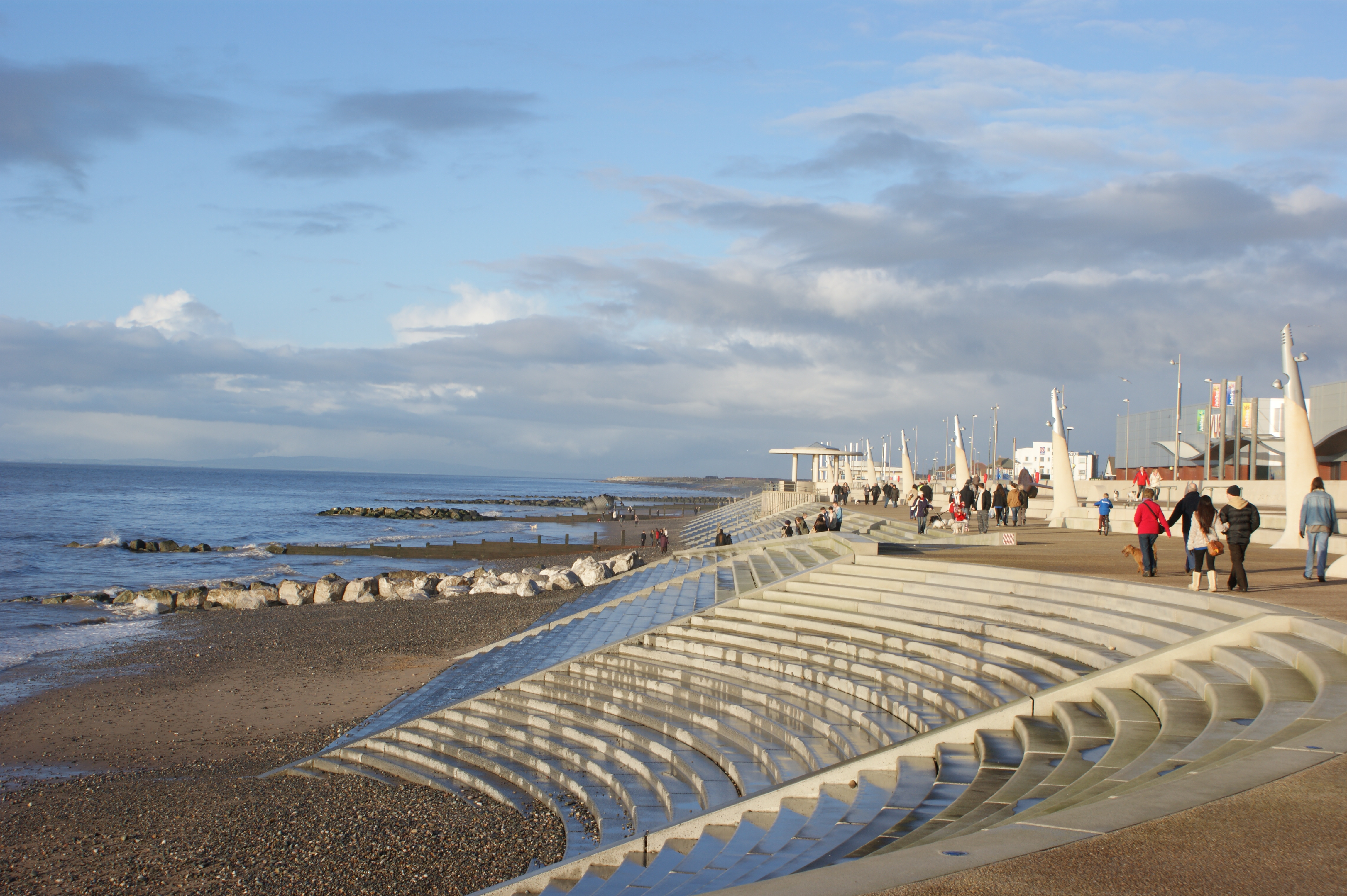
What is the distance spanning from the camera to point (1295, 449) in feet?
52.7

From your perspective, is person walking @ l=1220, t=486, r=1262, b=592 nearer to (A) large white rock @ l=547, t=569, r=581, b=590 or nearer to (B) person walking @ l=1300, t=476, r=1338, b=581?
(B) person walking @ l=1300, t=476, r=1338, b=581

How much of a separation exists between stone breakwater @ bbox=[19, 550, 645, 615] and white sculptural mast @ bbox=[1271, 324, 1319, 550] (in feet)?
65.7

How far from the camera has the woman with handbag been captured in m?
10.9

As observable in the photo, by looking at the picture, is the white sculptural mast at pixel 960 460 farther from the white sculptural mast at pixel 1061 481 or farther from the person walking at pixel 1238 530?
the person walking at pixel 1238 530

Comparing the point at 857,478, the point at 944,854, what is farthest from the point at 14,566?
the point at 857,478

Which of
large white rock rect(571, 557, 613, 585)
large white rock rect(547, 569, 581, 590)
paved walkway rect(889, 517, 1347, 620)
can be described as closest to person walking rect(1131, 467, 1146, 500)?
paved walkway rect(889, 517, 1347, 620)

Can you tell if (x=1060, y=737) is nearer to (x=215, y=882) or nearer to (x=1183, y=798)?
(x=1183, y=798)

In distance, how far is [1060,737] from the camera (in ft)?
24.2

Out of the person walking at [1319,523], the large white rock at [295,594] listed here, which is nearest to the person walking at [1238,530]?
the person walking at [1319,523]

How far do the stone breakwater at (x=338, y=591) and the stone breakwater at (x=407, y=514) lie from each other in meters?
52.9

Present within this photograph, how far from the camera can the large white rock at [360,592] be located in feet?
98.9

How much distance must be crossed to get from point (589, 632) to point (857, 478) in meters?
77.0

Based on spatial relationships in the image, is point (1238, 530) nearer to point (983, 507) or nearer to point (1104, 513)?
point (1104, 513)

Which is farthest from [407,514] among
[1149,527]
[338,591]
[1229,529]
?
[1229,529]
